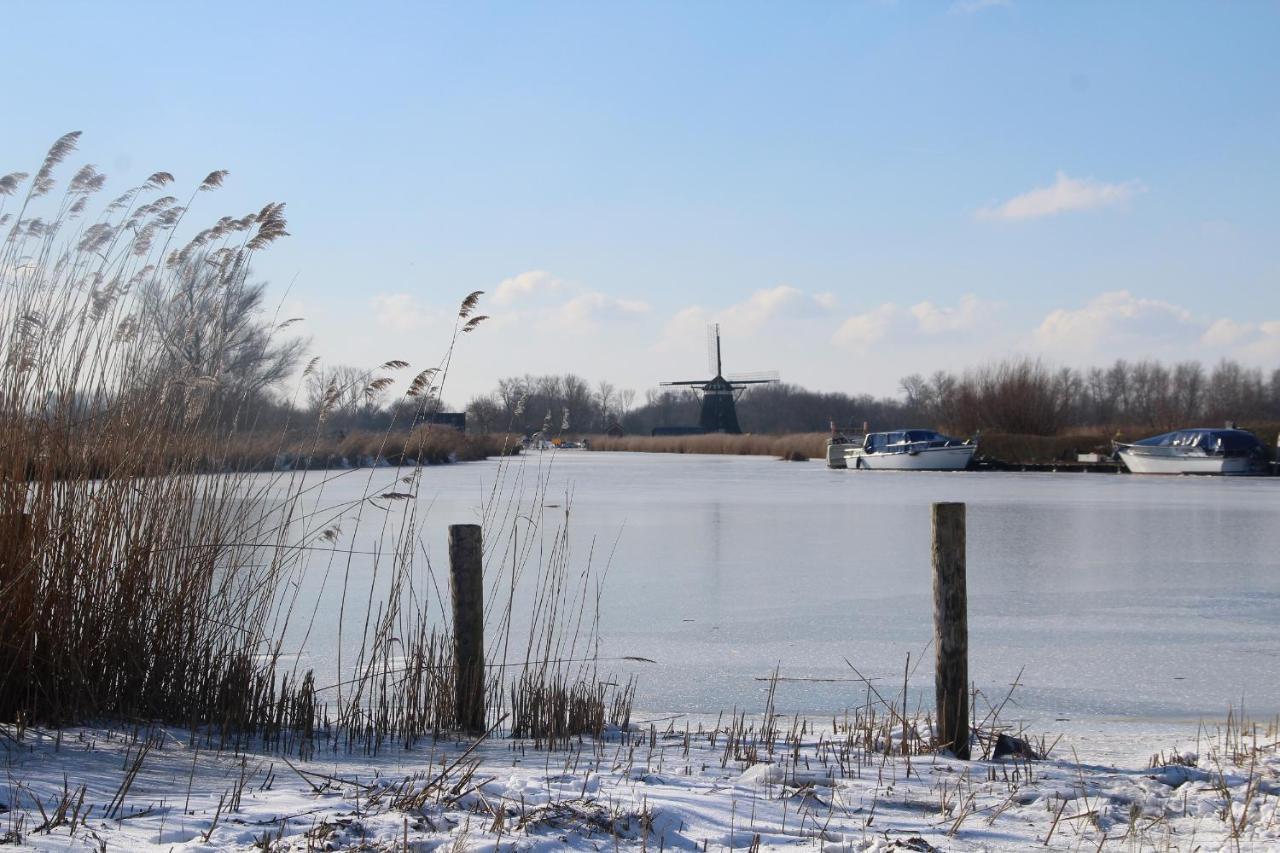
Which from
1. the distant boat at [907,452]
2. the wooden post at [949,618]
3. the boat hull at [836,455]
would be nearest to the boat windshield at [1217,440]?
the distant boat at [907,452]

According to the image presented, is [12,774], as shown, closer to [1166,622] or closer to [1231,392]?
[1166,622]

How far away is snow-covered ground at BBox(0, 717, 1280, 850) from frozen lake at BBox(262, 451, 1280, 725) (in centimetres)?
124

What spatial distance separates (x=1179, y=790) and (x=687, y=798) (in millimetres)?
1523

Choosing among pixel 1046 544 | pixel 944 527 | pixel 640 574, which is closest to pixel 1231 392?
pixel 1046 544

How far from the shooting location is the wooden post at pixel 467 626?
4.51m

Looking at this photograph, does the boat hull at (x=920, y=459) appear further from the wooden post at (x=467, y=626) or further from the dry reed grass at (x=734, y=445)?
the wooden post at (x=467, y=626)

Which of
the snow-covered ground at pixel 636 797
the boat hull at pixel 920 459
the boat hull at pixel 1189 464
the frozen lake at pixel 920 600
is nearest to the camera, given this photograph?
the snow-covered ground at pixel 636 797

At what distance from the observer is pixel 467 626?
4.55m

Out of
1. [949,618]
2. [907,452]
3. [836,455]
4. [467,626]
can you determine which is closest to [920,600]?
[949,618]

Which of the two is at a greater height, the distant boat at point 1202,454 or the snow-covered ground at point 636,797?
the distant boat at point 1202,454

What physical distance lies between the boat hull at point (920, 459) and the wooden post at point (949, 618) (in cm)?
3058

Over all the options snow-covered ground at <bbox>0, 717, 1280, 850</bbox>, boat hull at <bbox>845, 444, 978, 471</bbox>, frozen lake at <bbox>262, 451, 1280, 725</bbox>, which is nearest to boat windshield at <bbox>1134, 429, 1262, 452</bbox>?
boat hull at <bbox>845, 444, 978, 471</bbox>

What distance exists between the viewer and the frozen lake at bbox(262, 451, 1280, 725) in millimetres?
5621

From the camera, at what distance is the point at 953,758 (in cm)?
407
